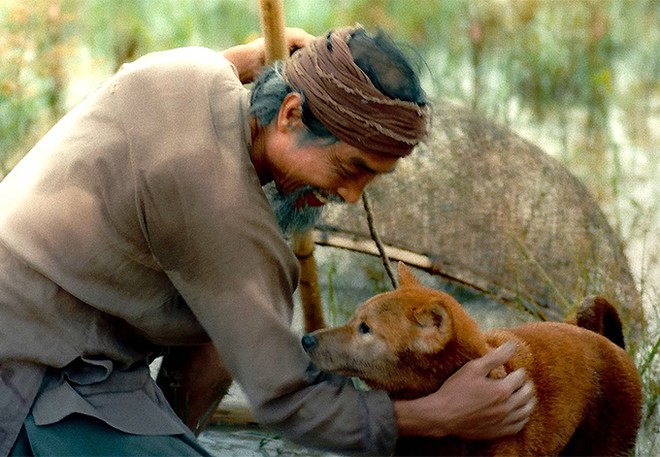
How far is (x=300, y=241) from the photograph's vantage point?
12.2 feet

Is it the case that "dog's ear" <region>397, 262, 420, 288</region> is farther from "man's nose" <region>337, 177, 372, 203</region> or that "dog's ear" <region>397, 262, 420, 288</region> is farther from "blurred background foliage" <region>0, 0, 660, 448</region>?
"blurred background foliage" <region>0, 0, 660, 448</region>

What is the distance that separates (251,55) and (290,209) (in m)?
0.73

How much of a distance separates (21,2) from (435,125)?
320cm

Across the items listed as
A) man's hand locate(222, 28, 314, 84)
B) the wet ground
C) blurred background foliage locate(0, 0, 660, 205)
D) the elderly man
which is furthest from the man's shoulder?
blurred background foliage locate(0, 0, 660, 205)

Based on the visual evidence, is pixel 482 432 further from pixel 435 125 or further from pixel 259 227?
pixel 435 125

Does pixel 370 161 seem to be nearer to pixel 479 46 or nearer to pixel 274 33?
pixel 274 33

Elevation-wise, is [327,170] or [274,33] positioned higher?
Result: [274,33]

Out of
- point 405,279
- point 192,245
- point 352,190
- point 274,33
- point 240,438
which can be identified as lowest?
point 240,438

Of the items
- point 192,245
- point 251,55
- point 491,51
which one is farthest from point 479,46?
point 192,245

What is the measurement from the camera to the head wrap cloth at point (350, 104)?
2646 mm

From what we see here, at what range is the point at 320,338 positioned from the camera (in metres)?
3.10

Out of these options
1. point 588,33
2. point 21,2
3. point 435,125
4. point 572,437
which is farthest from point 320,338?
point 588,33

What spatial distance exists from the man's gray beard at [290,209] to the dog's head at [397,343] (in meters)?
0.31

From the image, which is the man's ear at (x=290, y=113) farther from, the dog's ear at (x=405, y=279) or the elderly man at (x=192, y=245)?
the dog's ear at (x=405, y=279)
